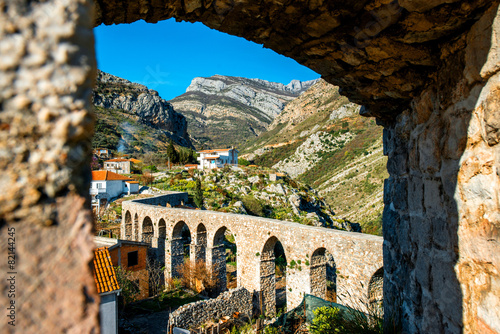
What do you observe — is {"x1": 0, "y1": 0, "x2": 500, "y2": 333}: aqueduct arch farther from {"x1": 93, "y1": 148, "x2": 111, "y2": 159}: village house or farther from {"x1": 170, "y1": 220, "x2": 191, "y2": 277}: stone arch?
{"x1": 93, "y1": 148, "x2": 111, "y2": 159}: village house

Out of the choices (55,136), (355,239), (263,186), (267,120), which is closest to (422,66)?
(55,136)

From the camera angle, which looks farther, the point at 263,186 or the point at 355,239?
the point at 263,186

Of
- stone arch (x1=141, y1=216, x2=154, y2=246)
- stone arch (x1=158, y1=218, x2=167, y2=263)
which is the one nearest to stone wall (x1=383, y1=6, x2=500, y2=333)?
stone arch (x1=158, y1=218, x2=167, y2=263)

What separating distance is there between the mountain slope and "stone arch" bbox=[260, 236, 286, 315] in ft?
48.0

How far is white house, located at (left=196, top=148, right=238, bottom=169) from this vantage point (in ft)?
146

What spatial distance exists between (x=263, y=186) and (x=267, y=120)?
9196 centimetres

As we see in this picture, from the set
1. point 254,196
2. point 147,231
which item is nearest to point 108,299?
point 147,231

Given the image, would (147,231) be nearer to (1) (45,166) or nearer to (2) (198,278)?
(2) (198,278)

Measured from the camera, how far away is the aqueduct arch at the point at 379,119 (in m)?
0.87

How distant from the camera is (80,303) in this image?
0.90 metres

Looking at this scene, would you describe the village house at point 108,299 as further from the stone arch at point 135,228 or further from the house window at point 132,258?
the stone arch at point 135,228

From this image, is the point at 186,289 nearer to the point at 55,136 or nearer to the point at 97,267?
the point at 97,267

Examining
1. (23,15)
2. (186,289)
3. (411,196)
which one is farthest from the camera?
(186,289)

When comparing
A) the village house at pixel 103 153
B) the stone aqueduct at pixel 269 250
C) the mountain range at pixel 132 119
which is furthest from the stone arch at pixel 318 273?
the mountain range at pixel 132 119
